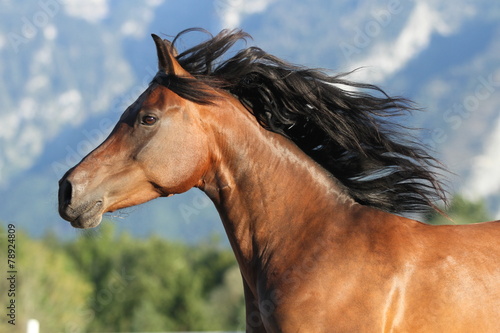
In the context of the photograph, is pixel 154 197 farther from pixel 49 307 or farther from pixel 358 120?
pixel 49 307

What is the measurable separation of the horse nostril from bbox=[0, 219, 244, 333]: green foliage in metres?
25.8

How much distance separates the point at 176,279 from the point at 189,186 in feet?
130

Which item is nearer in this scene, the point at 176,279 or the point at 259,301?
the point at 259,301

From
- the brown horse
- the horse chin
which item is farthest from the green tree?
the brown horse

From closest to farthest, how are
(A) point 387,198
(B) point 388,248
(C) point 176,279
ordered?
(B) point 388,248
(A) point 387,198
(C) point 176,279

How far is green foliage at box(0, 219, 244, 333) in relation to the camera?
33.5 m

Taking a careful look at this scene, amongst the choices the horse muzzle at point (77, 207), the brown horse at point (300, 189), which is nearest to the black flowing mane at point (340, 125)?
the brown horse at point (300, 189)

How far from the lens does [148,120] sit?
396 cm

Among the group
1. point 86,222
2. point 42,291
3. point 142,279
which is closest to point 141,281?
point 142,279

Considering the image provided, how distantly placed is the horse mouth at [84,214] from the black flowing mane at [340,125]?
1082 mm

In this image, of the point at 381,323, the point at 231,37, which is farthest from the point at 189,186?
the point at 381,323

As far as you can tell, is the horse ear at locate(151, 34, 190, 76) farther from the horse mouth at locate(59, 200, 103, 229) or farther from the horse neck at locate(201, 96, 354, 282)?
the horse mouth at locate(59, 200, 103, 229)

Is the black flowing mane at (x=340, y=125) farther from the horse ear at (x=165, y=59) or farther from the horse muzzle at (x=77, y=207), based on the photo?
the horse muzzle at (x=77, y=207)

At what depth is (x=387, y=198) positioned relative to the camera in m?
4.23
